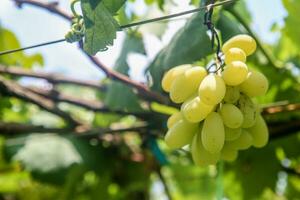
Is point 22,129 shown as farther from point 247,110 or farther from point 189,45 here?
point 247,110

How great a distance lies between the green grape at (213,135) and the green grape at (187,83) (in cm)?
5

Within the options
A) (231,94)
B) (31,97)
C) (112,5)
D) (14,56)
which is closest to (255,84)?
(231,94)

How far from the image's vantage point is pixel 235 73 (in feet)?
2.25

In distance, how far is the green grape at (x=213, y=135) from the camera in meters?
0.67

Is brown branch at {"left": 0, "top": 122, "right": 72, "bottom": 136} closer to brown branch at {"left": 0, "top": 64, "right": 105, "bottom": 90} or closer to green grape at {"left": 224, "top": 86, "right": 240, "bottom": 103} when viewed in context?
brown branch at {"left": 0, "top": 64, "right": 105, "bottom": 90}

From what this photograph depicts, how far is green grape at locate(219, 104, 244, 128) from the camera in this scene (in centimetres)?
68

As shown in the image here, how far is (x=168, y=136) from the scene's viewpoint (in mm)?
728

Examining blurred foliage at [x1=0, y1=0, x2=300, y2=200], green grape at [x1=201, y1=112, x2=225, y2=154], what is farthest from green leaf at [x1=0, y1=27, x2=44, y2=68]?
green grape at [x1=201, y1=112, x2=225, y2=154]

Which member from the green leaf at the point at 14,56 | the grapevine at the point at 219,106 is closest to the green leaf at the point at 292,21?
the grapevine at the point at 219,106

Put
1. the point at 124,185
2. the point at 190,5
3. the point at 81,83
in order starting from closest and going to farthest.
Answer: the point at 190,5 → the point at 81,83 → the point at 124,185

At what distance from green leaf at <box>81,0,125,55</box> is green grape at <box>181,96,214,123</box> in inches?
4.2

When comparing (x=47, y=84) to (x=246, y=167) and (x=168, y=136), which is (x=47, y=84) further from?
(x=168, y=136)

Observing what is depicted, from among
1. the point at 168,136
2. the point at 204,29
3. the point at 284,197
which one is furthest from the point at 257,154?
the point at 168,136

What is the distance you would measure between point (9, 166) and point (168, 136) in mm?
939
